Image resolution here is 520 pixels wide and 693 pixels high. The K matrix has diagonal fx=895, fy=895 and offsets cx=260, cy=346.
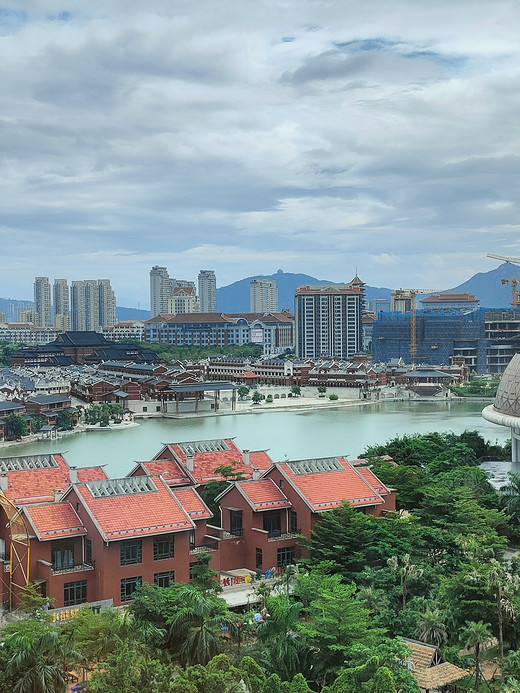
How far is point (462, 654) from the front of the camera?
9.68m

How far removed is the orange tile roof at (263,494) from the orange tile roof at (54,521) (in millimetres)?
2637

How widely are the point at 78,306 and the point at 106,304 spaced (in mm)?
3748

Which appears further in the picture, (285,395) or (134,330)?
(134,330)

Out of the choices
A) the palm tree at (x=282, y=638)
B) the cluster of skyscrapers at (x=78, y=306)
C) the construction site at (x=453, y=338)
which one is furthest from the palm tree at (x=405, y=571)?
the cluster of skyscrapers at (x=78, y=306)

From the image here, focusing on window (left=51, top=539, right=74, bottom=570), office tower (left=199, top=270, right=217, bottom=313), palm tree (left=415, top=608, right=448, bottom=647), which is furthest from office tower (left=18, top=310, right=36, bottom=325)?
palm tree (left=415, top=608, right=448, bottom=647)

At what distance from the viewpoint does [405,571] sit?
424 inches

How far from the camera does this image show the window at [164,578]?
11508 mm

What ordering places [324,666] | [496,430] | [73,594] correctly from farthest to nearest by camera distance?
1. [496,430]
2. [73,594]
3. [324,666]

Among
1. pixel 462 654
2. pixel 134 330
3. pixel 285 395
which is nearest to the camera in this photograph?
pixel 462 654

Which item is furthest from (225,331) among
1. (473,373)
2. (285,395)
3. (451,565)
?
(451,565)

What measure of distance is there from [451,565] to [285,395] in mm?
39960

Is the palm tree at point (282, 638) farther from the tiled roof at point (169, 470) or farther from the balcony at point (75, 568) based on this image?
the tiled roof at point (169, 470)

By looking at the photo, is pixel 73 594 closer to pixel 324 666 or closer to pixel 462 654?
pixel 324 666

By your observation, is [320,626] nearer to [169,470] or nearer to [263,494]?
[263,494]
